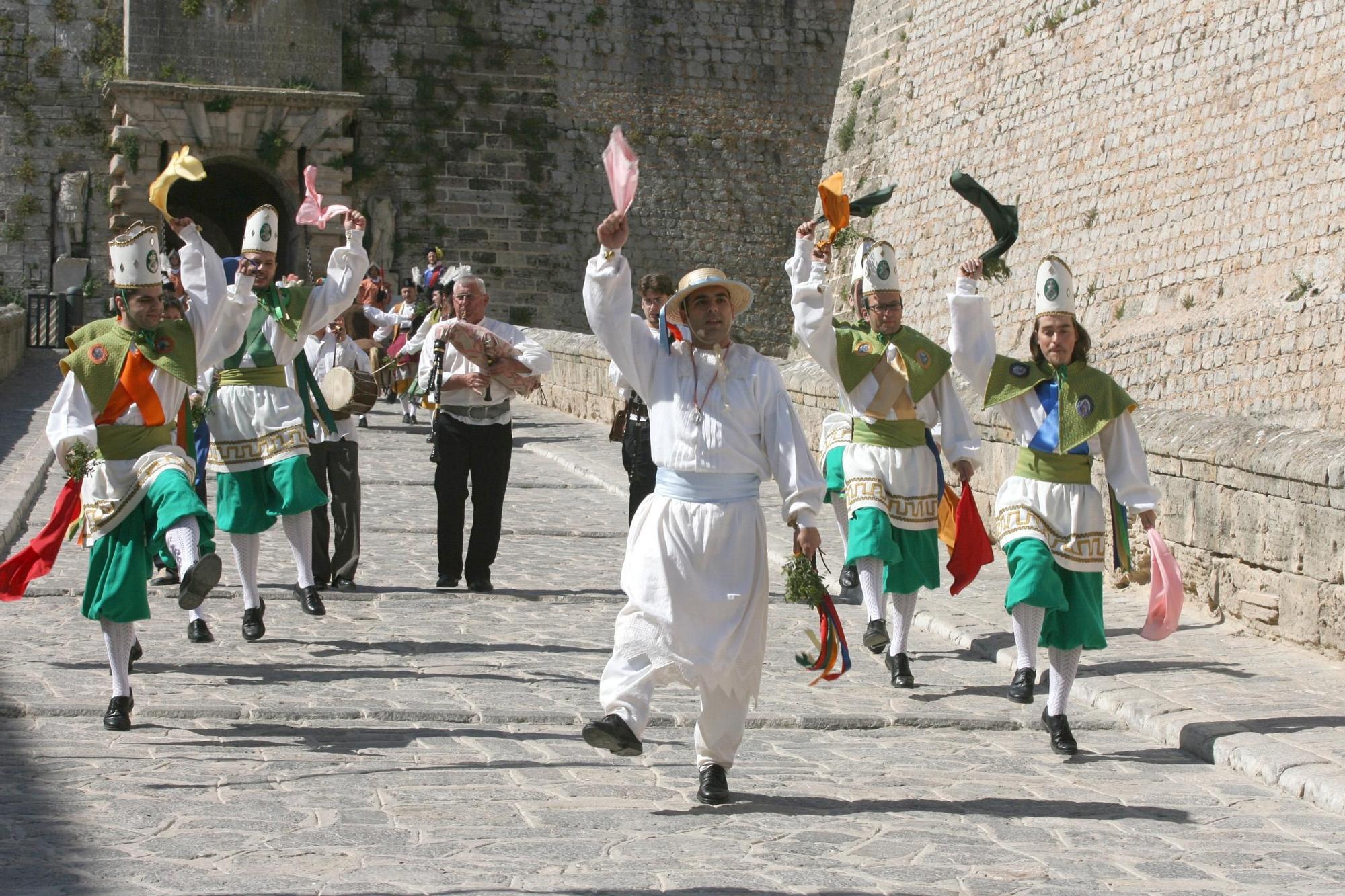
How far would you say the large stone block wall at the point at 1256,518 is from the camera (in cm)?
777

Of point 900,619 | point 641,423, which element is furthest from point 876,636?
point 641,423

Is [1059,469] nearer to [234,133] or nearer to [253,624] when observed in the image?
[253,624]

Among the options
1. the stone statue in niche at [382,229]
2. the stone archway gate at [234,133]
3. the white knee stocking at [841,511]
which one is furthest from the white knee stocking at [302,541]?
the stone statue in niche at [382,229]

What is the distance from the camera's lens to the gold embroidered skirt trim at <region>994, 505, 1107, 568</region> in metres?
6.62

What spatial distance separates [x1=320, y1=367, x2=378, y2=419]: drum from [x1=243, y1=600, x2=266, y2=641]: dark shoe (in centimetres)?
182

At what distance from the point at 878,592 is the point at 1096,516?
129 centimetres

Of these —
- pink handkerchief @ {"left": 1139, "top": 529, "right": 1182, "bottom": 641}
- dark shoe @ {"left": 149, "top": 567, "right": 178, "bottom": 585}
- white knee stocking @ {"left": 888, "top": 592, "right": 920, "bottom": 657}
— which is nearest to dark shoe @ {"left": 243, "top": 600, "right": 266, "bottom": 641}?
dark shoe @ {"left": 149, "top": 567, "right": 178, "bottom": 585}

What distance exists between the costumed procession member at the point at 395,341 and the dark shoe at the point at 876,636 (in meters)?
3.88

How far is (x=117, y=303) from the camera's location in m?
6.72

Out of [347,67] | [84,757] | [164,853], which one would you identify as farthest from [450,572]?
[347,67]

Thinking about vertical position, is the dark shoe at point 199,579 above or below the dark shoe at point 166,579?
above

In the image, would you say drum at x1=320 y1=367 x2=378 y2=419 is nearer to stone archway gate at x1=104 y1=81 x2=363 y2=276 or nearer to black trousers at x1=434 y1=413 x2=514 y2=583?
black trousers at x1=434 y1=413 x2=514 y2=583

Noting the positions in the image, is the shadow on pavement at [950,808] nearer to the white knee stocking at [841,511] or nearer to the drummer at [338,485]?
the white knee stocking at [841,511]

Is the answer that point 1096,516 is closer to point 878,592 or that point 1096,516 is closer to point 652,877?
point 878,592
